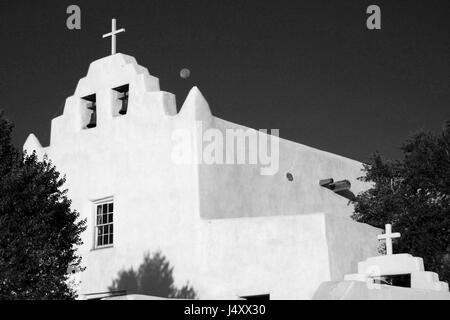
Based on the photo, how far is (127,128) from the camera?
23984mm

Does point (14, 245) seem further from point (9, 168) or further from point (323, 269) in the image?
point (323, 269)

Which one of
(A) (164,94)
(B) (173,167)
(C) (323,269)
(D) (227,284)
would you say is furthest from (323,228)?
(A) (164,94)

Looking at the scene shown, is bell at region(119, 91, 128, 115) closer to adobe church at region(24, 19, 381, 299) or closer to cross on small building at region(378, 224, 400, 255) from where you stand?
adobe church at region(24, 19, 381, 299)

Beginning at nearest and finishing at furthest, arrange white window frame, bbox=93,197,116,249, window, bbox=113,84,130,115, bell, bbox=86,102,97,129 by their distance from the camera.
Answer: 1. white window frame, bbox=93,197,116,249
2. window, bbox=113,84,130,115
3. bell, bbox=86,102,97,129

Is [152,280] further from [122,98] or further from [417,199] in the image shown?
[417,199]

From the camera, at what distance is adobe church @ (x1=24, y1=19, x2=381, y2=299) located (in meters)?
20.5

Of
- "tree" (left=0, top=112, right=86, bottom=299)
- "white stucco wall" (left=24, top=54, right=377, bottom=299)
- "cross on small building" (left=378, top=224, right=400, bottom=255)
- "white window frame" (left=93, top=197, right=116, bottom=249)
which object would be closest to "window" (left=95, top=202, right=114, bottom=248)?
"white window frame" (left=93, top=197, right=116, bottom=249)

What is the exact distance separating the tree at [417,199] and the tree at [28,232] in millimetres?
11558

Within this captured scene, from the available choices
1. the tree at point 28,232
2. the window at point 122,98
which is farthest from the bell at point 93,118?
the tree at point 28,232

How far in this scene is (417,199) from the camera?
1007 inches

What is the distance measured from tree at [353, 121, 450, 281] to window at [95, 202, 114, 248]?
8.53 m

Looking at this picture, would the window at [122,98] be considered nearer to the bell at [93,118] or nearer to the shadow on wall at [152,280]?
the bell at [93,118]

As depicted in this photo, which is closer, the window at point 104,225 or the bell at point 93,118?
the window at point 104,225

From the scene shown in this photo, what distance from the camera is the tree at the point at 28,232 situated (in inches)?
637
